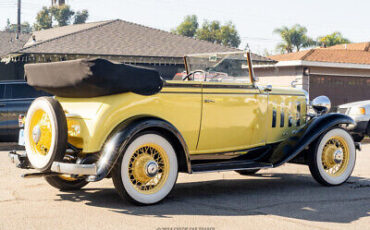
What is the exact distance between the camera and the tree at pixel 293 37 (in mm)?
62344

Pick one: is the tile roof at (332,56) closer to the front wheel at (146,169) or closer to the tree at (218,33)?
the front wheel at (146,169)

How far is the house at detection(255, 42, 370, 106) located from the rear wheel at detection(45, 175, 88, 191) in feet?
54.2

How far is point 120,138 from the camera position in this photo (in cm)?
538

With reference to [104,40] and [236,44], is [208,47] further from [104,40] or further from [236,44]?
[236,44]

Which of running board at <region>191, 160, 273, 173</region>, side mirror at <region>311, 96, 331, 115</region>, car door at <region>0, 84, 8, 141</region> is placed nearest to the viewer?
running board at <region>191, 160, 273, 173</region>

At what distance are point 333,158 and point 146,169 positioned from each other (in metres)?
2.94

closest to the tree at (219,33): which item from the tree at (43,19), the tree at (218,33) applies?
the tree at (218,33)

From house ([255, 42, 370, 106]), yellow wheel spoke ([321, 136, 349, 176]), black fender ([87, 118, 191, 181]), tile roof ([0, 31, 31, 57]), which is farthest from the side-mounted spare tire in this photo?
tile roof ([0, 31, 31, 57])

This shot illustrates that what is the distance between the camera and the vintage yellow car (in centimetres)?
547

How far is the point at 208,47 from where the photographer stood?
22.6 m

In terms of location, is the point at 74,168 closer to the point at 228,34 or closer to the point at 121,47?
the point at 121,47

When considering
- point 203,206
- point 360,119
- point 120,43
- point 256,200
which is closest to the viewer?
point 203,206

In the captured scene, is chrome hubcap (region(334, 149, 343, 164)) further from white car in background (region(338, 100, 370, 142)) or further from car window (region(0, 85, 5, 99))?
car window (region(0, 85, 5, 99))

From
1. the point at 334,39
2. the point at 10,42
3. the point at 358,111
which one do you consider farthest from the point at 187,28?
the point at 358,111
